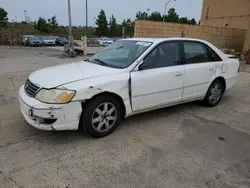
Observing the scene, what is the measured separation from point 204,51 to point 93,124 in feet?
9.04

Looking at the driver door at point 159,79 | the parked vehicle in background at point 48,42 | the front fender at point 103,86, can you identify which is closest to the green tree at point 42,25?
the parked vehicle in background at point 48,42

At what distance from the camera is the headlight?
280cm

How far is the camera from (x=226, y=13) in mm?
16688

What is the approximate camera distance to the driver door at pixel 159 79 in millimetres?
3416

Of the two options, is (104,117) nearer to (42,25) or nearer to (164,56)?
(164,56)

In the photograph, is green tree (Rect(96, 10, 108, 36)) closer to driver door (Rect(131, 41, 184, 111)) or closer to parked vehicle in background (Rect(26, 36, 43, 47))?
parked vehicle in background (Rect(26, 36, 43, 47))

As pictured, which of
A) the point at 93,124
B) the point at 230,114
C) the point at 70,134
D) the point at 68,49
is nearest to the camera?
the point at 93,124

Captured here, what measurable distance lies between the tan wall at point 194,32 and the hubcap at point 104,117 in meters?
8.11

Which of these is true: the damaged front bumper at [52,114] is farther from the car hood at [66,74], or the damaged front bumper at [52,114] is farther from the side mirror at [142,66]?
the side mirror at [142,66]

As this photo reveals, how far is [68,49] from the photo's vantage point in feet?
47.3

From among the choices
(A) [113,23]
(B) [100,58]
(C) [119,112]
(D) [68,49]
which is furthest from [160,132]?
(A) [113,23]

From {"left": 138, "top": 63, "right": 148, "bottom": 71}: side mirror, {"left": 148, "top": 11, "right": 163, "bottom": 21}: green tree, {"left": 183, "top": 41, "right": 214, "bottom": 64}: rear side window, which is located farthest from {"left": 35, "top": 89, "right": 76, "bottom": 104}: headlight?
{"left": 148, "top": 11, "right": 163, "bottom": 21}: green tree

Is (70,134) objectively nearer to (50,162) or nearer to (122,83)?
(50,162)

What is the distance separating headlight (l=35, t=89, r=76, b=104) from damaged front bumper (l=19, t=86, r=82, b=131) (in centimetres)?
5
